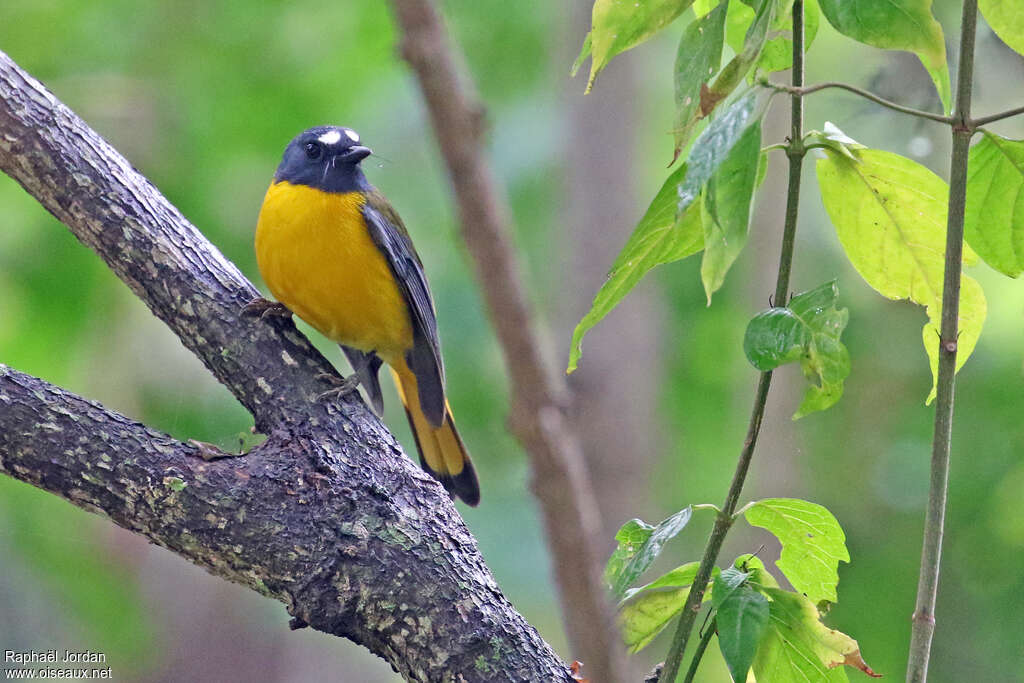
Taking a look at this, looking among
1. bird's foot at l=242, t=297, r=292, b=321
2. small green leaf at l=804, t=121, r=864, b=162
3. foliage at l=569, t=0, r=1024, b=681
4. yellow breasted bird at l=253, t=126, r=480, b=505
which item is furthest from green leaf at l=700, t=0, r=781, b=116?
yellow breasted bird at l=253, t=126, r=480, b=505

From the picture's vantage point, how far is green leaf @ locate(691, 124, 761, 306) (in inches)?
57.9

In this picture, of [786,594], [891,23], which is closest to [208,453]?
[786,594]

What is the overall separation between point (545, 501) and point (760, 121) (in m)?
0.64

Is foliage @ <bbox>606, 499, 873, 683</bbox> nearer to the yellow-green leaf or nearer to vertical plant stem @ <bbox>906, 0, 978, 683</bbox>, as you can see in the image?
vertical plant stem @ <bbox>906, 0, 978, 683</bbox>

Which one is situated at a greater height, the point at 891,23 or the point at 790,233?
the point at 891,23

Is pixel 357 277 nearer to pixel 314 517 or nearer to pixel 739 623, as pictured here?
pixel 314 517

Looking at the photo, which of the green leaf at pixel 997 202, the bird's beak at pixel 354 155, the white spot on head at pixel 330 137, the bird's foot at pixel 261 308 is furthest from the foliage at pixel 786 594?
the white spot on head at pixel 330 137

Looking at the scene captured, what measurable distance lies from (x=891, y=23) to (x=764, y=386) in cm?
57

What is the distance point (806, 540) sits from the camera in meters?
1.98

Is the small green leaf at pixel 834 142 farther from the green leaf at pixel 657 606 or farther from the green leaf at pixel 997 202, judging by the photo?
the green leaf at pixel 657 606

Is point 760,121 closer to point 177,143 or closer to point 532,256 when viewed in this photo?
point 177,143

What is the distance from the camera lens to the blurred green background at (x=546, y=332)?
6.20 meters

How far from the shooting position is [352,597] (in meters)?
2.29

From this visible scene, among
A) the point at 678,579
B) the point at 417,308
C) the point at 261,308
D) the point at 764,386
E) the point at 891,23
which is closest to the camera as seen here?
the point at 891,23
